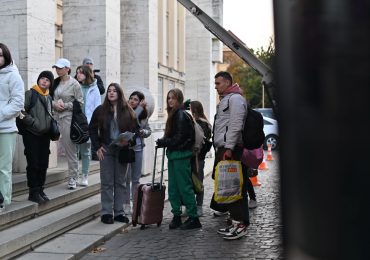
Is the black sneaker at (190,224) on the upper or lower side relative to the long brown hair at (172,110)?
lower

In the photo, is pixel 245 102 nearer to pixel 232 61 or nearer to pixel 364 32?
pixel 364 32

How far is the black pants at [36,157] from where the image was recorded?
20.9ft

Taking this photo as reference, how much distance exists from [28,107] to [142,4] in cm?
697

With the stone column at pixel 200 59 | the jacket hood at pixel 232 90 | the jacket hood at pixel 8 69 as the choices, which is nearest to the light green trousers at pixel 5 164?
the jacket hood at pixel 8 69

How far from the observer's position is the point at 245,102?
633cm

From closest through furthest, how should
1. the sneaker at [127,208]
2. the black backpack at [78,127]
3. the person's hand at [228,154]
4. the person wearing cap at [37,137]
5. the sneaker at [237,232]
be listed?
1. the person's hand at [228,154]
2. the person wearing cap at [37,137]
3. the sneaker at [237,232]
4. the black backpack at [78,127]
5. the sneaker at [127,208]

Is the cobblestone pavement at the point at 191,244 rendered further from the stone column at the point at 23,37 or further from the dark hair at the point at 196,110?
the stone column at the point at 23,37

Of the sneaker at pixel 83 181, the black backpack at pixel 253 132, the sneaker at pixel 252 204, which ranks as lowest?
the sneaker at pixel 252 204

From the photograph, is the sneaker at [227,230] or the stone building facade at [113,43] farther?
the stone building facade at [113,43]

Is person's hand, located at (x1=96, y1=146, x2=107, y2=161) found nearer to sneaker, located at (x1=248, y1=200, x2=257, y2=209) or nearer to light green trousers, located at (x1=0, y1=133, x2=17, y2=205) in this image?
light green trousers, located at (x1=0, y1=133, x2=17, y2=205)

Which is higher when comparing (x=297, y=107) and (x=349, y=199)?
(x=297, y=107)

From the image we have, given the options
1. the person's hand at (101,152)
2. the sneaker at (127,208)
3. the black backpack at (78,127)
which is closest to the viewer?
the person's hand at (101,152)

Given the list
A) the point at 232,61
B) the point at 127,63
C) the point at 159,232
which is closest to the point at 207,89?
the point at 127,63

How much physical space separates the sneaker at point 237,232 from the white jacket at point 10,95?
283cm
